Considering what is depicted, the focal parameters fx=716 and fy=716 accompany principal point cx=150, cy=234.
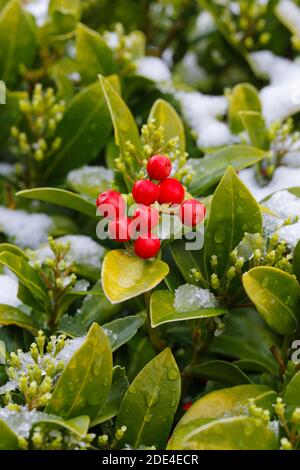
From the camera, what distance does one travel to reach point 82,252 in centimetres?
186

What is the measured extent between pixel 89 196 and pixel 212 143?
1.36 feet

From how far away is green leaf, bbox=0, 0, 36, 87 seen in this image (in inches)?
85.9

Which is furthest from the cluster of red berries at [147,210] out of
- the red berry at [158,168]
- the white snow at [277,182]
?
the white snow at [277,182]

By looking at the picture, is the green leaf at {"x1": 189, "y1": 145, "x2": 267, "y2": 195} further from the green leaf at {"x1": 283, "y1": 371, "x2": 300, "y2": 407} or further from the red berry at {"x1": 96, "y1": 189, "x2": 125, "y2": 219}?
the green leaf at {"x1": 283, "y1": 371, "x2": 300, "y2": 407}

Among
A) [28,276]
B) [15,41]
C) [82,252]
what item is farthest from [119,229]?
[15,41]

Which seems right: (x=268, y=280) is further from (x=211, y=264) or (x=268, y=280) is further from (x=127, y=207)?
(x=127, y=207)

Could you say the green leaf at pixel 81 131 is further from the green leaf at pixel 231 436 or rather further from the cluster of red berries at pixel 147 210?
the green leaf at pixel 231 436

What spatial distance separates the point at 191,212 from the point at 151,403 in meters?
0.41

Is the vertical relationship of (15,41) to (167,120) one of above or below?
above

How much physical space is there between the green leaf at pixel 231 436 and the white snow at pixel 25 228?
3.00ft

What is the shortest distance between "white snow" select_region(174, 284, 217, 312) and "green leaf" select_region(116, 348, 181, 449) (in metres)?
0.11

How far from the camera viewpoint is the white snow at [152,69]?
7.72ft

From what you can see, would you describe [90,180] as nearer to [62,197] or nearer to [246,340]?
[62,197]

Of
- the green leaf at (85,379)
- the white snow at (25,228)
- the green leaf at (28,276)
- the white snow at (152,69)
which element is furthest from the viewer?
the white snow at (152,69)
